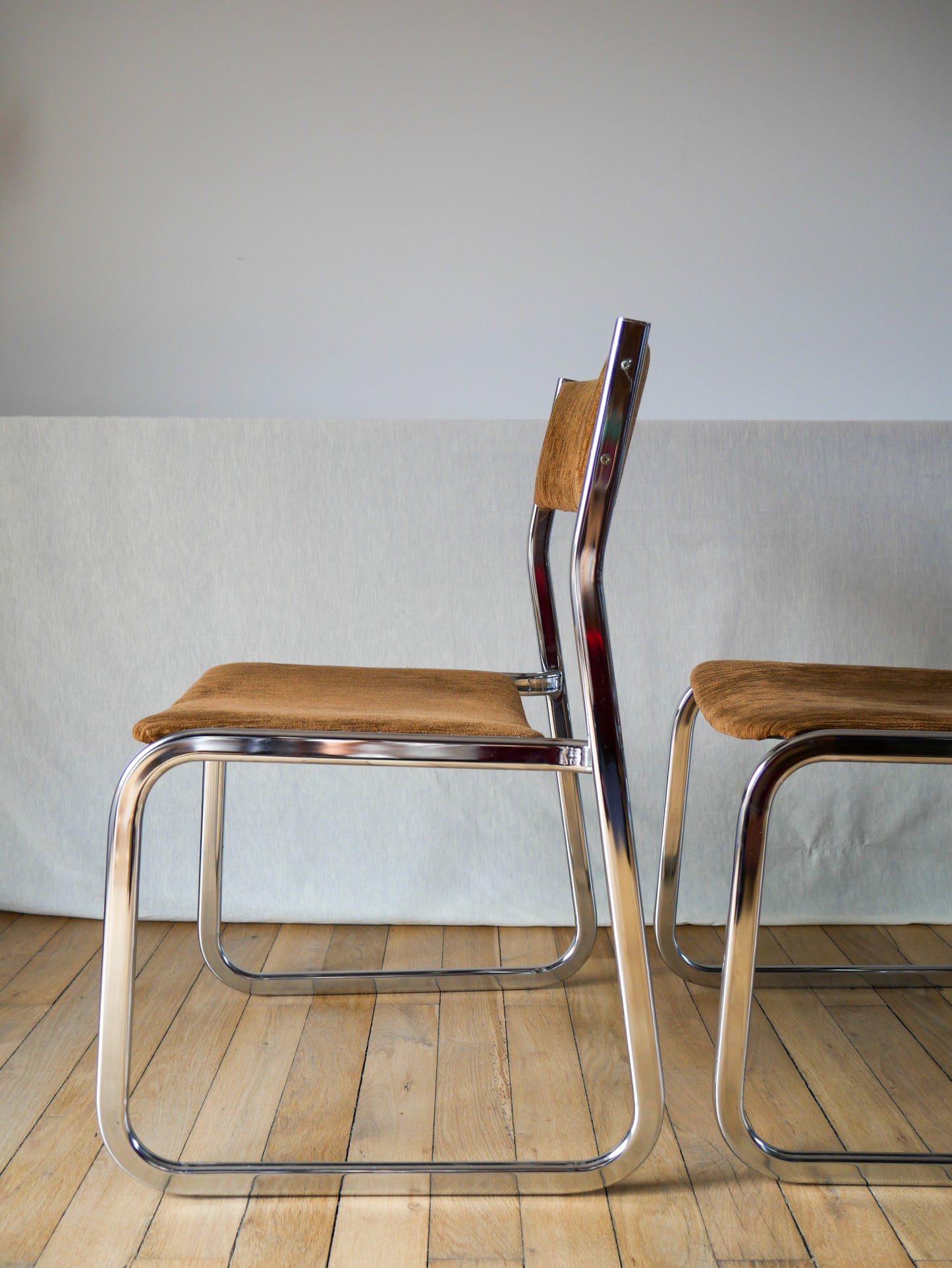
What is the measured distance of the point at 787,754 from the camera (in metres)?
0.75

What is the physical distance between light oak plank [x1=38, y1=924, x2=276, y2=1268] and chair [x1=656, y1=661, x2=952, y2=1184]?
16.9 inches

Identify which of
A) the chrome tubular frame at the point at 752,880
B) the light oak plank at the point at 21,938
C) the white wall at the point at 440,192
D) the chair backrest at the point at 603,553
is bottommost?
the light oak plank at the point at 21,938

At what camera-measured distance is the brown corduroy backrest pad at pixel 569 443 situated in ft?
2.60

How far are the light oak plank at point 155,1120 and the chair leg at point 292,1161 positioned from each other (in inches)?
1.3

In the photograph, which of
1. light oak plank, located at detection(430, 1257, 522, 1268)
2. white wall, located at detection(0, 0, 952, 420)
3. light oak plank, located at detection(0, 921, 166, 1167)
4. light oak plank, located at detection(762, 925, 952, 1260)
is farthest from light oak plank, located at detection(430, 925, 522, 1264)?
white wall, located at detection(0, 0, 952, 420)

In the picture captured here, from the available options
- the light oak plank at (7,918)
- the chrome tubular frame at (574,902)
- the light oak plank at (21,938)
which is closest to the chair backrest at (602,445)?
the chrome tubular frame at (574,902)

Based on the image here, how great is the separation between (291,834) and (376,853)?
0.12m

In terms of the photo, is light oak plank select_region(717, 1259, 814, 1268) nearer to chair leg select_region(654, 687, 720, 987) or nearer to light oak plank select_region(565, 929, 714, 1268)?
light oak plank select_region(565, 929, 714, 1268)

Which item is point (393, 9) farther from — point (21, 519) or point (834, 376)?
point (21, 519)

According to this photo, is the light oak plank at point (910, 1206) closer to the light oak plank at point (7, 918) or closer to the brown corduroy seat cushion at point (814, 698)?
the brown corduroy seat cushion at point (814, 698)

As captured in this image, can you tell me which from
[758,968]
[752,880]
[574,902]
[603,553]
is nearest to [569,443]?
[603,553]

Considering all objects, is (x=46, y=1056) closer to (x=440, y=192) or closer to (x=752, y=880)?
(x=752, y=880)

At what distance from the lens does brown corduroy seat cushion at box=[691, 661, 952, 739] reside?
0.76 metres

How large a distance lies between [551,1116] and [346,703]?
415mm
